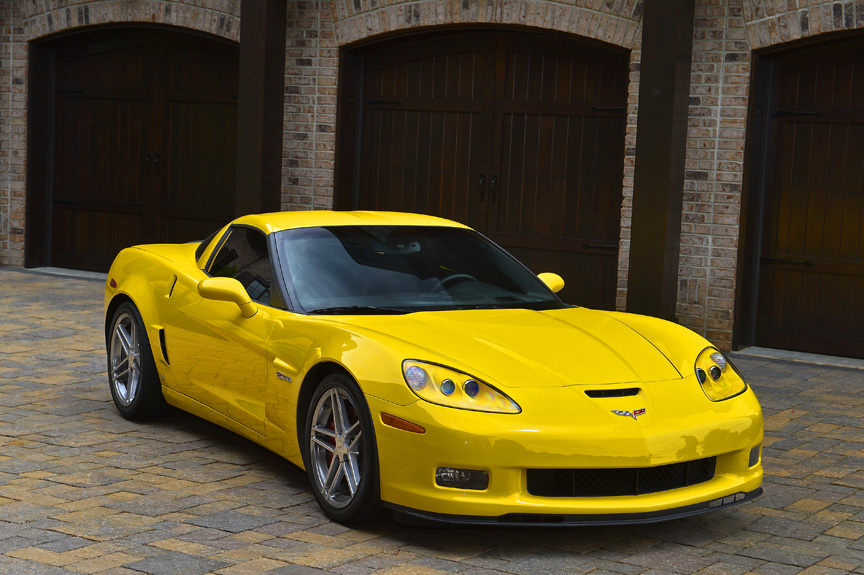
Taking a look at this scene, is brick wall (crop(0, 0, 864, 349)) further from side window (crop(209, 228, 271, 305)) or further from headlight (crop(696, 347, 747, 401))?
side window (crop(209, 228, 271, 305))

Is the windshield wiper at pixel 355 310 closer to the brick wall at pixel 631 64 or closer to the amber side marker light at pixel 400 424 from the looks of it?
the amber side marker light at pixel 400 424

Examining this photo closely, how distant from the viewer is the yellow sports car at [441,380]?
179 inches

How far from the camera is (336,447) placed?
16.4ft

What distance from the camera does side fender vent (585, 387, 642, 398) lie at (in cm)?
472

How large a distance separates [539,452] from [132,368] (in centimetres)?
317

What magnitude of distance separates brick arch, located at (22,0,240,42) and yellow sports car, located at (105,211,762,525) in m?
6.75

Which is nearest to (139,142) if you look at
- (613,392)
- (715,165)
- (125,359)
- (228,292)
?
(715,165)

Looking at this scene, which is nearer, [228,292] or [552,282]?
[228,292]

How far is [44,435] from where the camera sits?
6.42m

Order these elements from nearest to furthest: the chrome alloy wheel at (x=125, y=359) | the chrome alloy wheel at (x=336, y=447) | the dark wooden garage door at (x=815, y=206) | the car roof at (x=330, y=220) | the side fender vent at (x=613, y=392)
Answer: the side fender vent at (x=613, y=392)
the chrome alloy wheel at (x=336, y=447)
the car roof at (x=330, y=220)
the chrome alloy wheel at (x=125, y=359)
the dark wooden garage door at (x=815, y=206)

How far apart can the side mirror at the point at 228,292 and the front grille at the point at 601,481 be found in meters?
1.79

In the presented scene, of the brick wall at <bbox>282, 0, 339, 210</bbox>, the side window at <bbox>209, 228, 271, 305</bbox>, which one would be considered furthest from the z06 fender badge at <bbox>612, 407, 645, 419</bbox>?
the brick wall at <bbox>282, 0, 339, 210</bbox>

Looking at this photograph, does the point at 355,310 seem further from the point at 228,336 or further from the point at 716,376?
the point at 716,376

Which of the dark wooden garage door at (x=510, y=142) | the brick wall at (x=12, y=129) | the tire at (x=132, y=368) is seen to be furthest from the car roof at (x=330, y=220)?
the brick wall at (x=12, y=129)
